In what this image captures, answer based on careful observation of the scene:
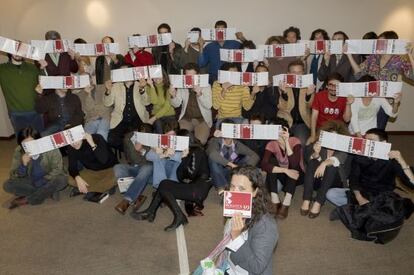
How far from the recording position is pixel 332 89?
4.54 metres

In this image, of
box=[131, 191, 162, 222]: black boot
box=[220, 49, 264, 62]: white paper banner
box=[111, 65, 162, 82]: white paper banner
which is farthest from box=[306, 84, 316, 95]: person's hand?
box=[131, 191, 162, 222]: black boot

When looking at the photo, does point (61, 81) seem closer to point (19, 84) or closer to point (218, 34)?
point (19, 84)

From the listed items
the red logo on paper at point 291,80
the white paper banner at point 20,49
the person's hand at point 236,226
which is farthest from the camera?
the red logo on paper at point 291,80

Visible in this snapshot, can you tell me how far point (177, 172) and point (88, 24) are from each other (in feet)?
12.1

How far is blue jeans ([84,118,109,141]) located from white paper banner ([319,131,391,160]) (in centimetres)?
292

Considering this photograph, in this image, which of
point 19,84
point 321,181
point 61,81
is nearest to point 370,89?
point 321,181

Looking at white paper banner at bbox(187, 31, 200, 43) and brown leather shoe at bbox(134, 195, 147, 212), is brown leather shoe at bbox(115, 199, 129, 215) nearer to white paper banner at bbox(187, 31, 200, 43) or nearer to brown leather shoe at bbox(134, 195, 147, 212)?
brown leather shoe at bbox(134, 195, 147, 212)

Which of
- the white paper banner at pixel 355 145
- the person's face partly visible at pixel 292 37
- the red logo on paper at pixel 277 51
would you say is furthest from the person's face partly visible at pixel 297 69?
the white paper banner at pixel 355 145

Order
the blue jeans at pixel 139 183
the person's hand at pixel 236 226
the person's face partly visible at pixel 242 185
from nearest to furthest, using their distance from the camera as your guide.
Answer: the person's hand at pixel 236 226 < the person's face partly visible at pixel 242 185 < the blue jeans at pixel 139 183

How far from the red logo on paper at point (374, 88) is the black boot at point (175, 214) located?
2631 mm

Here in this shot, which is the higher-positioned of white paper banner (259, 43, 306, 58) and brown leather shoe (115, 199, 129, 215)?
white paper banner (259, 43, 306, 58)

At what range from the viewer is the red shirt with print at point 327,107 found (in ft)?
15.0

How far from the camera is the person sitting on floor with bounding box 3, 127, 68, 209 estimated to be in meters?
4.32

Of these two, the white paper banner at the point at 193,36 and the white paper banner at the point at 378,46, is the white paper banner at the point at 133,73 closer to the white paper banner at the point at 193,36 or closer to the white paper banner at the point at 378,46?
the white paper banner at the point at 193,36
